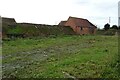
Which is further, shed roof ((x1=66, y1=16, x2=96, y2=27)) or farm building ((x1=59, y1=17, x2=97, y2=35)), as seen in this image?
shed roof ((x1=66, y1=16, x2=96, y2=27))

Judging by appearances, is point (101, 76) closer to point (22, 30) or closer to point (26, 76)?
point (26, 76)

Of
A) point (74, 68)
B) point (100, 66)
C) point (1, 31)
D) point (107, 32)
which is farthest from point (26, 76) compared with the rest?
point (107, 32)

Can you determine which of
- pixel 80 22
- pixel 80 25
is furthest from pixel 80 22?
pixel 80 25

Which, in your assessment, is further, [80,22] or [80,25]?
[80,22]

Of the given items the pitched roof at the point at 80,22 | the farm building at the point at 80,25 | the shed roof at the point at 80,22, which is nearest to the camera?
the farm building at the point at 80,25

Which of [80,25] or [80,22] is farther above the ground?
[80,22]

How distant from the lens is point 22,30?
151 ft

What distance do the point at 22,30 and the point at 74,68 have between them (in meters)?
33.0

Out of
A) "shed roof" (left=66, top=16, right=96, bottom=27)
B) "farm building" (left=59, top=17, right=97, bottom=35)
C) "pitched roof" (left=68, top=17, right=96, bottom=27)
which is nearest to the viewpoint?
"farm building" (left=59, top=17, right=97, bottom=35)

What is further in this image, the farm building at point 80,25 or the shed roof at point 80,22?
the shed roof at point 80,22

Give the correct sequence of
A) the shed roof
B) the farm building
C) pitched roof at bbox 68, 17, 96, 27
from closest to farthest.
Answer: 1. the farm building
2. the shed roof
3. pitched roof at bbox 68, 17, 96, 27

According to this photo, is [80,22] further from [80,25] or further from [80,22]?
[80,25]

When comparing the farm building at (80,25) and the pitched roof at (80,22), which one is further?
the pitched roof at (80,22)

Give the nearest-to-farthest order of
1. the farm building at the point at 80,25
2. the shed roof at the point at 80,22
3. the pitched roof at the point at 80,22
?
1. the farm building at the point at 80,25
2. the shed roof at the point at 80,22
3. the pitched roof at the point at 80,22
